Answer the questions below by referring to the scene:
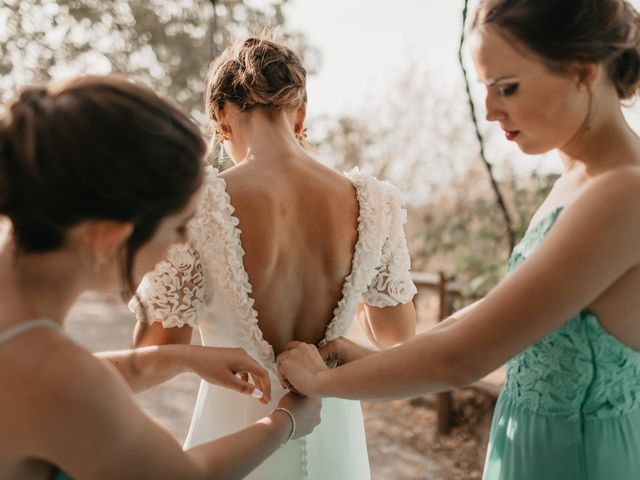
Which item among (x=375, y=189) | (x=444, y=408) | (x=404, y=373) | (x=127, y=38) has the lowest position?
(x=404, y=373)

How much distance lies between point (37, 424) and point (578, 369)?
1.09 metres

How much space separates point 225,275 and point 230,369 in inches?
10.8

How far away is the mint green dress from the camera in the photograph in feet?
4.37

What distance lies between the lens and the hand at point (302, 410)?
61.3 inches

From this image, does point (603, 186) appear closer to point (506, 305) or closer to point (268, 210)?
point (506, 305)

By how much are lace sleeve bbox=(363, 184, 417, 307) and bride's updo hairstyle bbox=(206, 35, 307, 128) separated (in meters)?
0.48

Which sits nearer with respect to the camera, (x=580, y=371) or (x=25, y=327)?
(x=25, y=327)

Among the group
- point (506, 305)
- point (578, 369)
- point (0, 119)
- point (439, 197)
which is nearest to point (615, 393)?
point (578, 369)

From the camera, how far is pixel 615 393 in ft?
4.50

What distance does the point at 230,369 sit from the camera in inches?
64.1

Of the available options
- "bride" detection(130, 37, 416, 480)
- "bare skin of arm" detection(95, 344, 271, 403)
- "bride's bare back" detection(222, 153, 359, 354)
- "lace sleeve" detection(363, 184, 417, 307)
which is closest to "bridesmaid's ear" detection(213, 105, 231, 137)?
"bride" detection(130, 37, 416, 480)

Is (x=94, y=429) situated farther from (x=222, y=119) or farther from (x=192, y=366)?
(x=222, y=119)

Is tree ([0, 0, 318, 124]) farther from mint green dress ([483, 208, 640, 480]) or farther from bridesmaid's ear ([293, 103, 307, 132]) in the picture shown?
mint green dress ([483, 208, 640, 480])

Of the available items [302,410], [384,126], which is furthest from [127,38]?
[302,410]
